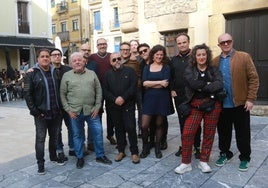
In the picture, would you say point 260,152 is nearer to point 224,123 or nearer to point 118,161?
point 224,123

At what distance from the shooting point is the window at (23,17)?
23391 millimetres

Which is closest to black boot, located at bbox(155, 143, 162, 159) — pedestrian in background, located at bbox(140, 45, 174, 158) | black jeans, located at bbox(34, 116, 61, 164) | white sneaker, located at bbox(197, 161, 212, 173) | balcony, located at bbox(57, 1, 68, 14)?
pedestrian in background, located at bbox(140, 45, 174, 158)

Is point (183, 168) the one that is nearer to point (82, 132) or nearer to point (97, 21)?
point (82, 132)

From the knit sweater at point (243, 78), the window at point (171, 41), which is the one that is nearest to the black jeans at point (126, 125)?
the knit sweater at point (243, 78)

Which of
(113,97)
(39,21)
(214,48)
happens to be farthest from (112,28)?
(113,97)

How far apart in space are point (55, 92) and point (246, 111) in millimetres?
2577

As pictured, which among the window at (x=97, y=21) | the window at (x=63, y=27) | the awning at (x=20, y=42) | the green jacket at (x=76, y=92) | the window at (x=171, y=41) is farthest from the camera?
the window at (x=63, y=27)

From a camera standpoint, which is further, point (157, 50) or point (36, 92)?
point (157, 50)

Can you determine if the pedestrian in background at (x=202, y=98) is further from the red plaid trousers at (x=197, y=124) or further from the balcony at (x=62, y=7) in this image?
the balcony at (x=62, y=7)

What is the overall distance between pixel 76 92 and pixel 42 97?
0.46 m

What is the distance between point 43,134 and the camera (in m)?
4.22

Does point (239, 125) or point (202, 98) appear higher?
point (202, 98)

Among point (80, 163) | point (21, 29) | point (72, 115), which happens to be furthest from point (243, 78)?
point (21, 29)

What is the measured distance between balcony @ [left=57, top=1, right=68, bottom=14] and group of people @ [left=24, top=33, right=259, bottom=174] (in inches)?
1530
